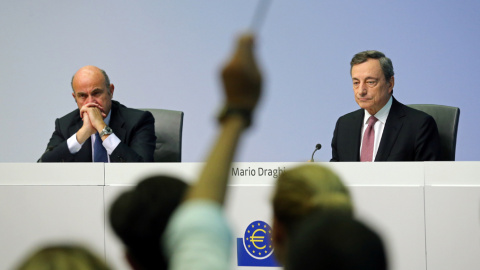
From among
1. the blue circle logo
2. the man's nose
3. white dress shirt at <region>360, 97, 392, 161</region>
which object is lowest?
the blue circle logo

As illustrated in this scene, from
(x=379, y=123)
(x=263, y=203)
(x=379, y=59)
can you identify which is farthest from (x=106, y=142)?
(x=379, y=59)

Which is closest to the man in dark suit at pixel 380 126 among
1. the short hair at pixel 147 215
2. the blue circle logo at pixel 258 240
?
the blue circle logo at pixel 258 240

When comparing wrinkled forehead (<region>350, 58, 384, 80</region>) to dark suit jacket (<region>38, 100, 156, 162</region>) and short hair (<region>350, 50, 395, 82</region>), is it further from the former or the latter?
dark suit jacket (<region>38, 100, 156, 162</region>)

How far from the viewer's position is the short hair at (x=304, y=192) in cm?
97

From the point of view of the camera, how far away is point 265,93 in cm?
65

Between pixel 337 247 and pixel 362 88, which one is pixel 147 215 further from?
pixel 362 88

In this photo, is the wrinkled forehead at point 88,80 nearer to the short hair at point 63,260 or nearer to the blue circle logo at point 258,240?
the blue circle logo at point 258,240

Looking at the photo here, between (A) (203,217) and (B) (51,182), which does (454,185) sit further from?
(A) (203,217)

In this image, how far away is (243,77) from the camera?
2.08 ft

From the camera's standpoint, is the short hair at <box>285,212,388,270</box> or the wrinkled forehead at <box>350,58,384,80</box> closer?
the short hair at <box>285,212,388,270</box>

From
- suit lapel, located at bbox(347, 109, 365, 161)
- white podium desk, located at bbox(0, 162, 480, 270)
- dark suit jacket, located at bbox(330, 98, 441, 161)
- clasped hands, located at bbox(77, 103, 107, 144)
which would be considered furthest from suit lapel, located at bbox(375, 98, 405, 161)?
clasped hands, located at bbox(77, 103, 107, 144)

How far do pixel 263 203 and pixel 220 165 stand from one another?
2.30 metres

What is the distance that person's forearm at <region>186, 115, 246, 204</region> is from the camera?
0.66m

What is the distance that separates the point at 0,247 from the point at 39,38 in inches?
140
